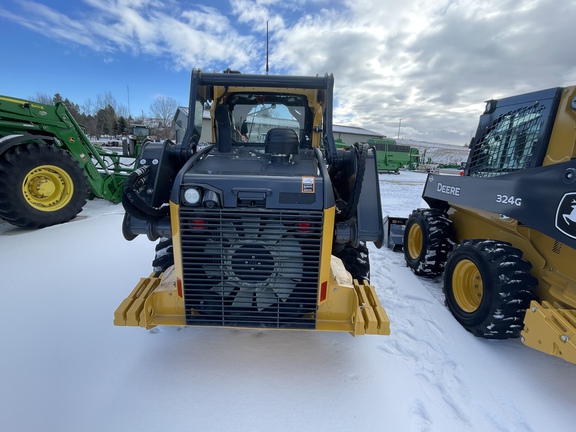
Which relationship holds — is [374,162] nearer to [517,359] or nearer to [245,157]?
[245,157]

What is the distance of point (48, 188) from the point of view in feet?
20.4

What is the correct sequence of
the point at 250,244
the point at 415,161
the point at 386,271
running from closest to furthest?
the point at 250,244 < the point at 386,271 < the point at 415,161

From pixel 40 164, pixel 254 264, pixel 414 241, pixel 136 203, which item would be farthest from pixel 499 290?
pixel 40 164

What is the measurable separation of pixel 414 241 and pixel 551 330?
9.21 feet

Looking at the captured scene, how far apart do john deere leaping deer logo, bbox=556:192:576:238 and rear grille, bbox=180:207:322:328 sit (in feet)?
5.62

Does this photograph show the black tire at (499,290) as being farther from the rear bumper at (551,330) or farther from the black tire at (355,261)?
the black tire at (355,261)

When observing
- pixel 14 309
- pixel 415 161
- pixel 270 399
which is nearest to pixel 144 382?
pixel 270 399

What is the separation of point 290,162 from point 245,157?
47 centimetres

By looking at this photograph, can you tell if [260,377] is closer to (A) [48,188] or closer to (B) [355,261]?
(B) [355,261]

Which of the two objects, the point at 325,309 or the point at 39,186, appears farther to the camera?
the point at 39,186

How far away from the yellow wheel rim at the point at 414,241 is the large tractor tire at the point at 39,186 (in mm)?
6638

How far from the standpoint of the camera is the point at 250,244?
2270mm

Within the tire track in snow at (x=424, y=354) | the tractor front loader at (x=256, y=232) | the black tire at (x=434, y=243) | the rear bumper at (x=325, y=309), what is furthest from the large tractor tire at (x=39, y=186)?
the black tire at (x=434, y=243)

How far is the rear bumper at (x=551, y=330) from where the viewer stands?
6.80ft
